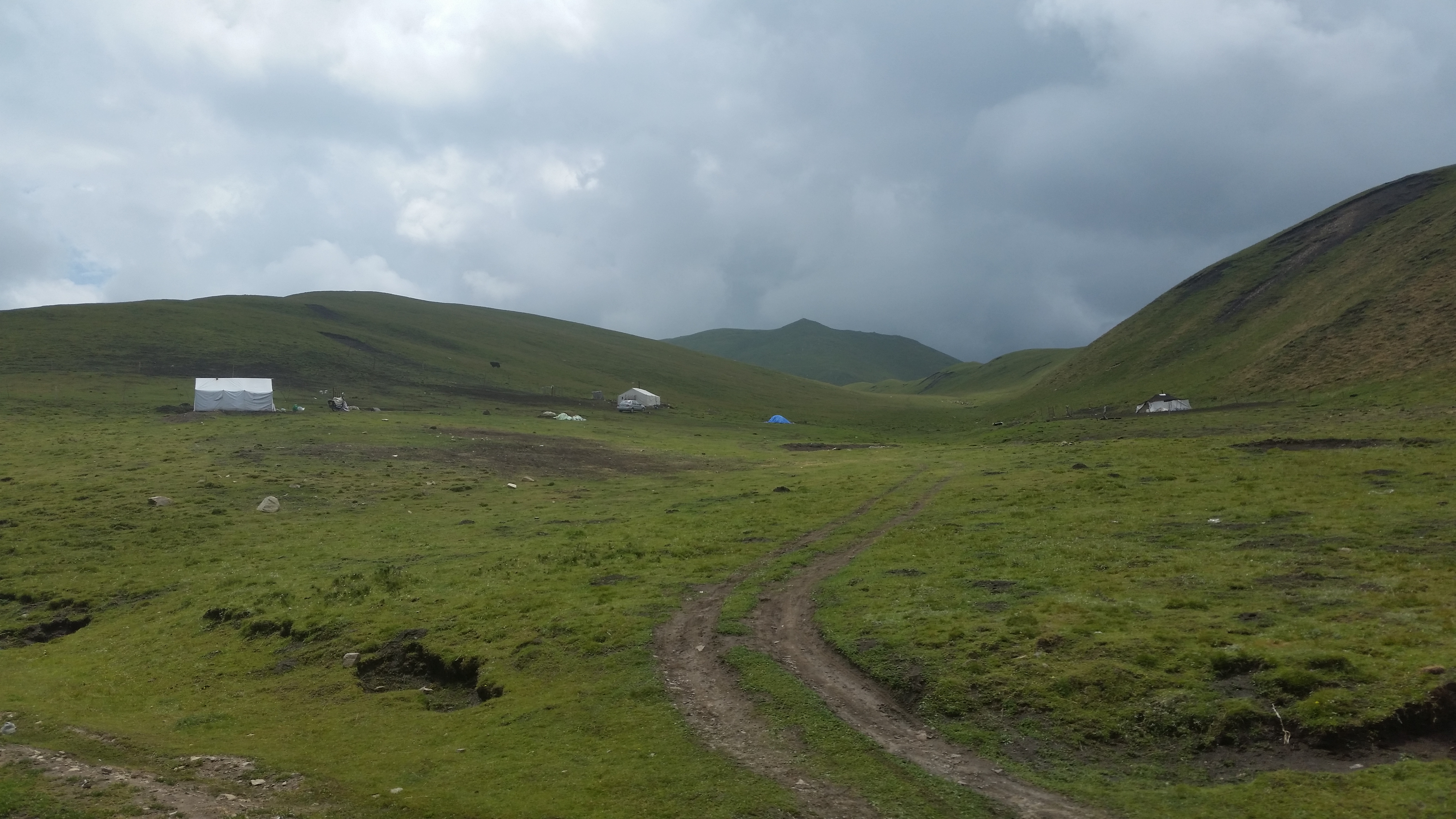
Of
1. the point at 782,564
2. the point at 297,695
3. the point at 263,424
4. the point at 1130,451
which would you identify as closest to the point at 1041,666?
the point at 782,564

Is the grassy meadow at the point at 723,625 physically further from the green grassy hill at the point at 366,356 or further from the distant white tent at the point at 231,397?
the green grassy hill at the point at 366,356

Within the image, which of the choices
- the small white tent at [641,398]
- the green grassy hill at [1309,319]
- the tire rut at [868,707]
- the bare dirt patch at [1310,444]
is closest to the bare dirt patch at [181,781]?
the tire rut at [868,707]

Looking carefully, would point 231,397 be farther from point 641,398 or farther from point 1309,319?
point 1309,319

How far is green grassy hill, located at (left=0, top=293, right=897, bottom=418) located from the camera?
9388cm

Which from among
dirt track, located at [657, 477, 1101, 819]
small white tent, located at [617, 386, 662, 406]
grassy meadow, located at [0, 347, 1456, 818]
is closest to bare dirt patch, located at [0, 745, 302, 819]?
grassy meadow, located at [0, 347, 1456, 818]

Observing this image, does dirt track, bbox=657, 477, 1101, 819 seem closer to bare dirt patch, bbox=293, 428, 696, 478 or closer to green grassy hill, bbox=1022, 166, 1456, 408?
bare dirt patch, bbox=293, 428, 696, 478

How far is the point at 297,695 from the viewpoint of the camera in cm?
1792

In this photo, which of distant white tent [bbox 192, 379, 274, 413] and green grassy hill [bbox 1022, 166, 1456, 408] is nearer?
distant white tent [bbox 192, 379, 274, 413]

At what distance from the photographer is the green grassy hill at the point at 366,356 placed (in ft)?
308

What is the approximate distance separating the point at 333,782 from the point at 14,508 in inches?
1372

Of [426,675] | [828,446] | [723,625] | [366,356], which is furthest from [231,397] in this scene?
[723,625]

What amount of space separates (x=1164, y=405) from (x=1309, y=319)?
81.6 ft

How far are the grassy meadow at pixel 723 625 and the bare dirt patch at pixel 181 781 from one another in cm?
31

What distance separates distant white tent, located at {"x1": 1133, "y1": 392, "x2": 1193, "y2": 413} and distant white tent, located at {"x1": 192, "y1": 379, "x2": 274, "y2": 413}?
282ft
